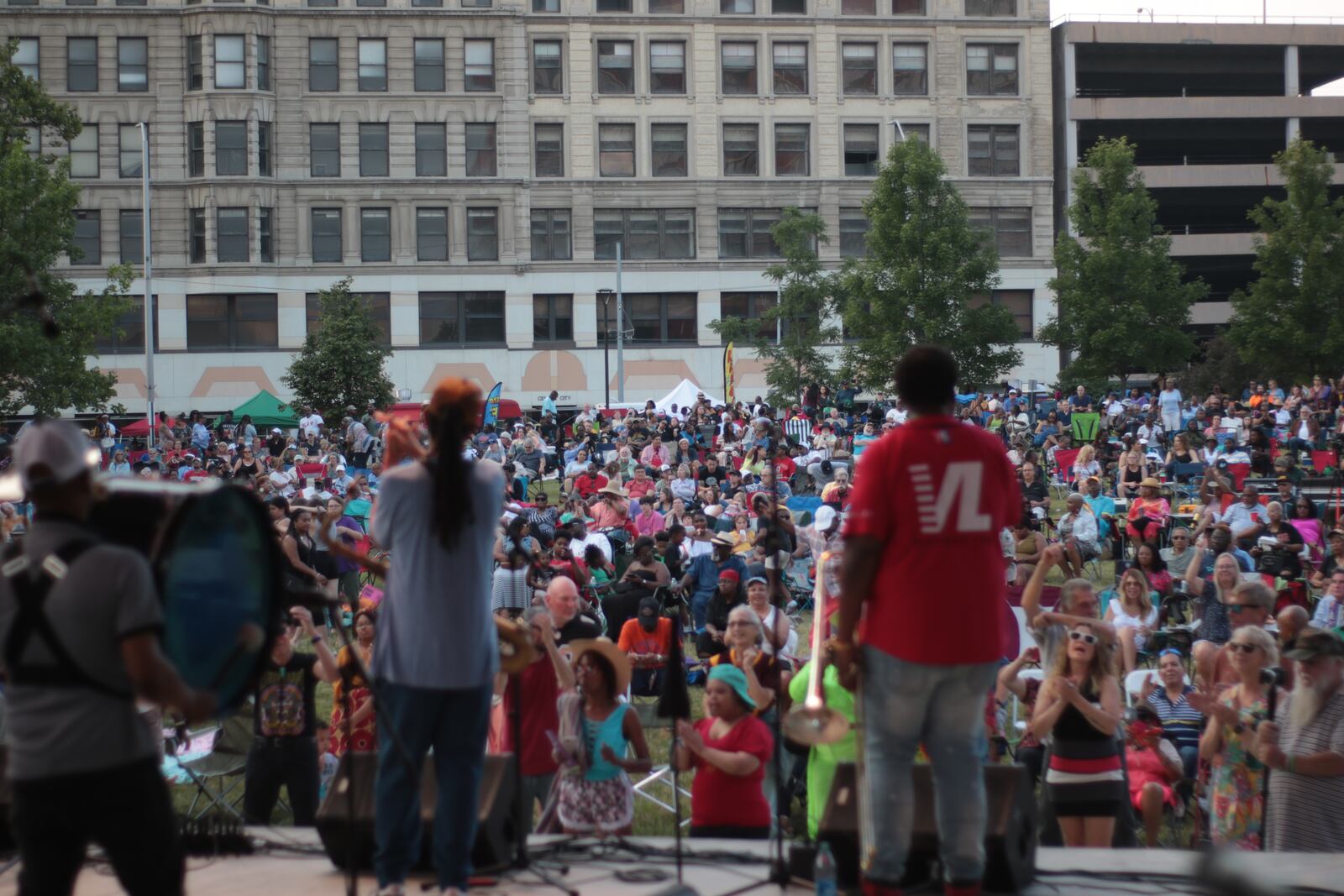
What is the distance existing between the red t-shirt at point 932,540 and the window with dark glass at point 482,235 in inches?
2078

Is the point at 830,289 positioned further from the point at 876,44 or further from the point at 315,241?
the point at 315,241

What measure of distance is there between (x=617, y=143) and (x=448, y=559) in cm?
5400

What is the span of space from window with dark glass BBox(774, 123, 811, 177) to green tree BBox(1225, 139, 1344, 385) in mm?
17926

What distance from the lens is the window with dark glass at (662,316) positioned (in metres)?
57.7

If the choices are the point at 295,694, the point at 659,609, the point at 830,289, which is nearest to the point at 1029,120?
the point at 830,289

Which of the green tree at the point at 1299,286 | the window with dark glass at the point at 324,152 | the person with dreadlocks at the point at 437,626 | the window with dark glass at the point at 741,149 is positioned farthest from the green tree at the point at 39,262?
the green tree at the point at 1299,286

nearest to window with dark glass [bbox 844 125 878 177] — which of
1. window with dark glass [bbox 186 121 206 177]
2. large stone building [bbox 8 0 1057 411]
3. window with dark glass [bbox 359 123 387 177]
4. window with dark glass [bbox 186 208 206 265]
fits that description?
large stone building [bbox 8 0 1057 411]

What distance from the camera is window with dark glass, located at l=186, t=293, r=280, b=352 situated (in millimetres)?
55562

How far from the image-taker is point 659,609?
48.2 feet

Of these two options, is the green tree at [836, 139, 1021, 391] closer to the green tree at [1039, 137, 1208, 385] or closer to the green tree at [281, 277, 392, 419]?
the green tree at [1039, 137, 1208, 385]

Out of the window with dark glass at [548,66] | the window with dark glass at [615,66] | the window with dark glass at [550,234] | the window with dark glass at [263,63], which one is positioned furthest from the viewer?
the window with dark glass at [615,66]

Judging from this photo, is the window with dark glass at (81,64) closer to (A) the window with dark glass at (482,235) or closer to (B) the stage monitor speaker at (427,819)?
(A) the window with dark glass at (482,235)

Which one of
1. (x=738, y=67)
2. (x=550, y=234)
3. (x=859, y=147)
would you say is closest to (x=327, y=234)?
(x=550, y=234)

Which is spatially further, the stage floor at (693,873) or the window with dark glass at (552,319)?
the window with dark glass at (552,319)
